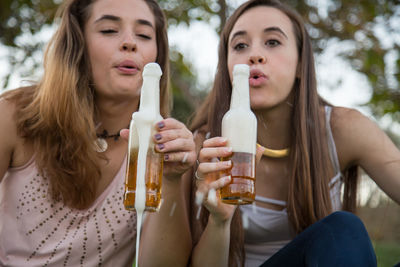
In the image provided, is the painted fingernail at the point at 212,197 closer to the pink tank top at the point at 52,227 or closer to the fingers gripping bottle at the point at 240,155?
the fingers gripping bottle at the point at 240,155

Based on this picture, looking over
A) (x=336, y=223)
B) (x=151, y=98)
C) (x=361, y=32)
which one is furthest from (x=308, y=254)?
(x=361, y=32)

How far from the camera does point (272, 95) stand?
2559 mm

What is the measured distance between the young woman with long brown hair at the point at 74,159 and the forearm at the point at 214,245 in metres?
0.13

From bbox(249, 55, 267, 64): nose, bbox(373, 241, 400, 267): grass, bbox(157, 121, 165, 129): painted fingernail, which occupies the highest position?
bbox(249, 55, 267, 64): nose

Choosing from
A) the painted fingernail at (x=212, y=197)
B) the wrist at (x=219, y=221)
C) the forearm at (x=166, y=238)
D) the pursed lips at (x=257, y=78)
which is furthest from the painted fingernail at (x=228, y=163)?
the pursed lips at (x=257, y=78)

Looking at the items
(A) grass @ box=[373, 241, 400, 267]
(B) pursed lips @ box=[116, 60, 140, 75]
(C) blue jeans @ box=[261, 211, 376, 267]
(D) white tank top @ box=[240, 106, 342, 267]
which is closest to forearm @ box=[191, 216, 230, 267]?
(C) blue jeans @ box=[261, 211, 376, 267]

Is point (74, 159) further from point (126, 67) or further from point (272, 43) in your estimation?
point (272, 43)

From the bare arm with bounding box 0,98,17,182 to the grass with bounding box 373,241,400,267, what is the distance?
3667 millimetres

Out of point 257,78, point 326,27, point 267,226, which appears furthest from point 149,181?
point 326,27

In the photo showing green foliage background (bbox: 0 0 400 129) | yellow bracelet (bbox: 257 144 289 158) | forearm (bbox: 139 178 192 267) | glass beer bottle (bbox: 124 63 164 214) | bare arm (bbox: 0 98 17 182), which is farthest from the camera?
green foliage background (bbox: 0 0 400 129)

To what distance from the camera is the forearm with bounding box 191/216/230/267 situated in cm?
216

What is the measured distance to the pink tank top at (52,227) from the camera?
244 centimetres

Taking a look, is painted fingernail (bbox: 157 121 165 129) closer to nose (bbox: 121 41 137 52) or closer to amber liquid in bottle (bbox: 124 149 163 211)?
amber liquid in bottle (bbox: 124 149 163 211)

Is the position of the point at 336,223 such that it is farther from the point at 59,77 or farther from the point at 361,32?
the point at 361,32
